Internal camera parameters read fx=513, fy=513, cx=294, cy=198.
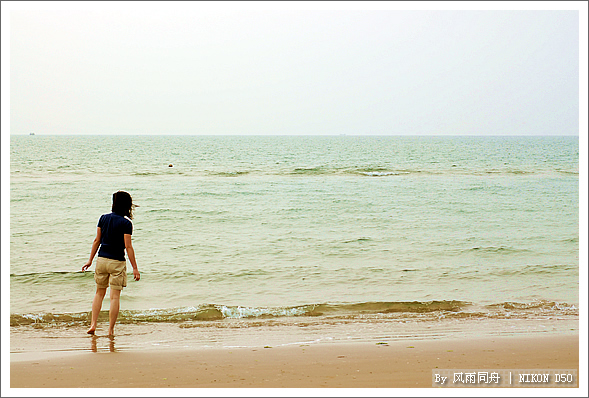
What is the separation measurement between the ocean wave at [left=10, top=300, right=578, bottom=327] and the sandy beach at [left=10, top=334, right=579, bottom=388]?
5.08 feet

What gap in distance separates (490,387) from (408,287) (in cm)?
439

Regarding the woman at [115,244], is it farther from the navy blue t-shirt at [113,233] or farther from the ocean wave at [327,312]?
the ocean wave at [327,312]

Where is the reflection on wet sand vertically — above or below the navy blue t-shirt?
below

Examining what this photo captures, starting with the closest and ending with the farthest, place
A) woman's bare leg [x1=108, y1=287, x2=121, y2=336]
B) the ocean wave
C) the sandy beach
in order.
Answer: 1. the sandy beach
2. woman's bare leg [x1=108, y1=287, x2=121, y2=336]
3. the ocean wave

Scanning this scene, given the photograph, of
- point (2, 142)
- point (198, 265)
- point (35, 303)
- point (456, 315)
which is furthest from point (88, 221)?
point (456, 315)

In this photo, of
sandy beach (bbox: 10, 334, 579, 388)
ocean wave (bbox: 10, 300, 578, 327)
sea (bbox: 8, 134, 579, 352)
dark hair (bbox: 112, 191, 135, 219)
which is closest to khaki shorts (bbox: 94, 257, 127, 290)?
dark hair (bbox: 112, 191, 135, 219)

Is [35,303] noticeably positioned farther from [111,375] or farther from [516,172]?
[516,172]

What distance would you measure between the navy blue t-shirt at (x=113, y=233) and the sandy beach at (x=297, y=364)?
1.11 meters

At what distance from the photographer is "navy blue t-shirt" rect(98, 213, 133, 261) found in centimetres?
561

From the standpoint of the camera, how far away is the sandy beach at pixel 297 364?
170 inches

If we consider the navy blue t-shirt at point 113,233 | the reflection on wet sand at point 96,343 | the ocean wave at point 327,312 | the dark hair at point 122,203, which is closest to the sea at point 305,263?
the ocean wave at point 327,312

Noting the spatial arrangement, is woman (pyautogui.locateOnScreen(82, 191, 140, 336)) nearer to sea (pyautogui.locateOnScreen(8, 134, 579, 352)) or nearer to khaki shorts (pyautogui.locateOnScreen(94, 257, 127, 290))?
khaki shorts (pyautogui.locateOnScreen(94, 257, 127, 290))

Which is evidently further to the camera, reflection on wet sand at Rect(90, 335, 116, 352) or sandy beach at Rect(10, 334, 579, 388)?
reflection on wet sand at Rect(90, 335, 116, 352)

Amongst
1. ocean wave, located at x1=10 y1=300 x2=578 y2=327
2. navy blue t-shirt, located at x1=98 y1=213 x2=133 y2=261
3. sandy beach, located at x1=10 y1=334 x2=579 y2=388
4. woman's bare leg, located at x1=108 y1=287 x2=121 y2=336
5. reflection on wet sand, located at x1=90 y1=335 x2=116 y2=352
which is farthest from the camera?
ocean wave, located at x1=10 y1=300 x2=578 y2=327
